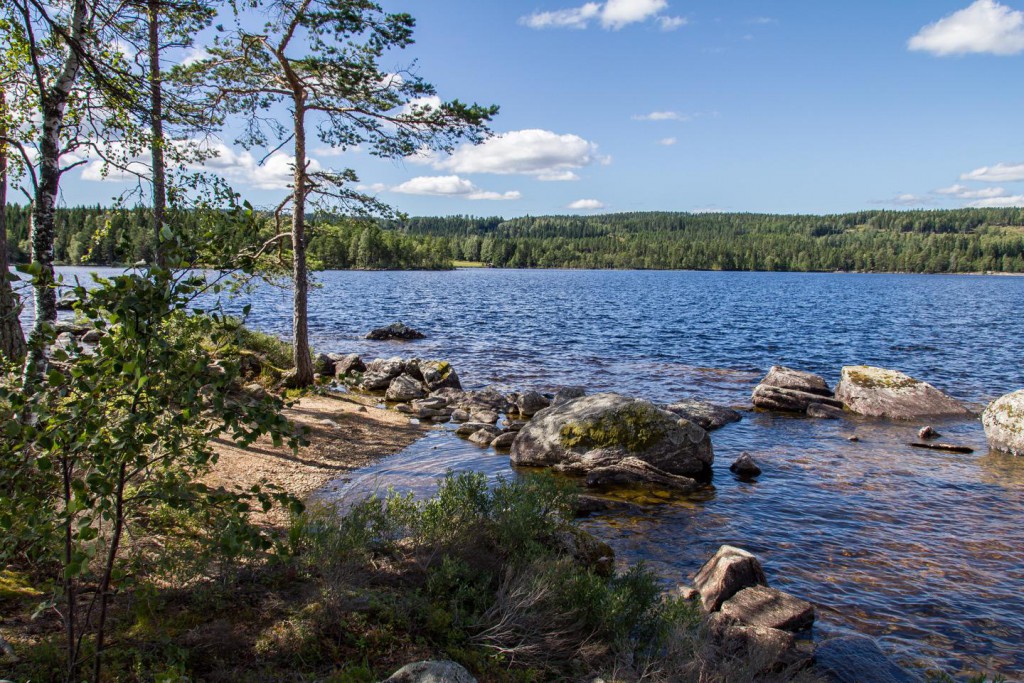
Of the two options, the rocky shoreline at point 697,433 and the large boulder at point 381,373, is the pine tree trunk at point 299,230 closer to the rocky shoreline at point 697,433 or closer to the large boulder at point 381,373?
the rocky shoreline at point 697,433

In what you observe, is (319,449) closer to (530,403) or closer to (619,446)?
(619,446)

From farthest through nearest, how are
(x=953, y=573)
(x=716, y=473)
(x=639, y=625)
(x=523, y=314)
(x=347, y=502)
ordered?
(x=523, y=314)
(x=716, y=473)
(x=347, y=502)
(x=953, y=573)
(x=639, y=625)

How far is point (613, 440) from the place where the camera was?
1388 cm

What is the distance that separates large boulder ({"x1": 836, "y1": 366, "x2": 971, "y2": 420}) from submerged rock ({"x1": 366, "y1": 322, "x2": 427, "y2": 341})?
23.5m

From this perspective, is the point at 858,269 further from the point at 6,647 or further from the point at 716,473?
the point at 6,647

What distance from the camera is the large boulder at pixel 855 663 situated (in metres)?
6.86

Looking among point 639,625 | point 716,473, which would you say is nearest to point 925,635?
point 639,625

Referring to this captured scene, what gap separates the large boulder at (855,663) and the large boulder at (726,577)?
47.4 inches

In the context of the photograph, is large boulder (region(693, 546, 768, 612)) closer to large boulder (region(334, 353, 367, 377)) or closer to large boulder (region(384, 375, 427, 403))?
large boulder (region(384, 375, 427, 403))

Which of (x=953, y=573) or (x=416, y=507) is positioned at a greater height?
(x=416, y=507)

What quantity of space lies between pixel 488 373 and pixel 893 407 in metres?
14.7

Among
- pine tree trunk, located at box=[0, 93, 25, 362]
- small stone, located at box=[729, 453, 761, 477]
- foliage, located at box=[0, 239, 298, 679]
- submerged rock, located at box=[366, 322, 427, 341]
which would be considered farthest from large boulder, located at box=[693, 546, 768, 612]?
submerged rock, located at box=[366, 322, 427, 341]

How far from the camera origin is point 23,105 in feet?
26.1

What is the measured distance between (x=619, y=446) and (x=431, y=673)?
9356 mm
